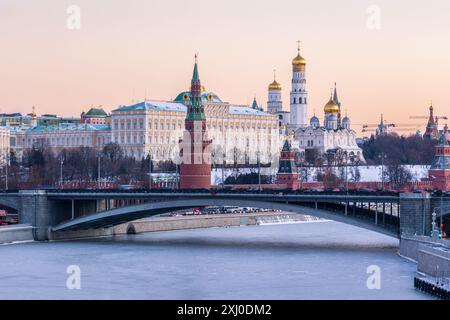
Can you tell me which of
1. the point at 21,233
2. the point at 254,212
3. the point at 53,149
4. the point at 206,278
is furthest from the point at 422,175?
the point at 206,278

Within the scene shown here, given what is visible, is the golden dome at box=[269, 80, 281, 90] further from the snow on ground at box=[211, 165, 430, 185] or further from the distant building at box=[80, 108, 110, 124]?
the snow on ground at box=[211, 165, 430, 185]

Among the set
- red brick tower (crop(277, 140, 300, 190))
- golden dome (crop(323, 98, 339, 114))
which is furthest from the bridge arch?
golden dome (crop(323, 98, 339, 114))

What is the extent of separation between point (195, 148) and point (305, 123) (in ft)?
204

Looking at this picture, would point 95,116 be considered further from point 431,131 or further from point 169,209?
point 169,209

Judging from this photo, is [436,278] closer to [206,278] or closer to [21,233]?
[206,278]

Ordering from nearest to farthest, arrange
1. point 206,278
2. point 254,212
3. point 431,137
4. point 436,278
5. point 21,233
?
1. point 436,278
2. point 206,278
3. point 21,233
4. point 254,212
5. point 431,137

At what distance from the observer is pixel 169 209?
5634cm

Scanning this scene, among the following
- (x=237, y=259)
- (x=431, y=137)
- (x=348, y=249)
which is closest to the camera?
(x=237, y=259)

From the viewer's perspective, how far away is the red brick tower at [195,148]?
7788cm

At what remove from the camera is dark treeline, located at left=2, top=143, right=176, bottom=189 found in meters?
86.1

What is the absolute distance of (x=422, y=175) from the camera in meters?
93.6

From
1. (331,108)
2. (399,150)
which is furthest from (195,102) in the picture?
(331,108)

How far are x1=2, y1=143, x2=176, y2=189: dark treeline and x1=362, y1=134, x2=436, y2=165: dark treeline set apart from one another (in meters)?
17.6

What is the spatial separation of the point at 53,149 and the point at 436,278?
267ft
